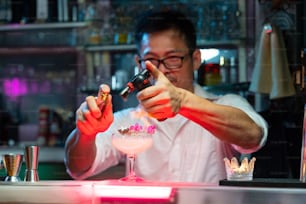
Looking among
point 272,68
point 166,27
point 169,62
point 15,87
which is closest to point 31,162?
point 169,62

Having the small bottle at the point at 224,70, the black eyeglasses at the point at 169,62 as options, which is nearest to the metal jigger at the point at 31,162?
the black eyeglasses at the point at 169,62

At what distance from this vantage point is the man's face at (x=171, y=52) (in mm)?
1748

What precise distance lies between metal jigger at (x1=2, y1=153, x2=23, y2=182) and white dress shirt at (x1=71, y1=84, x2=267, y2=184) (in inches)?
17.2

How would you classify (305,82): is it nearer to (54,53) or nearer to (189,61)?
(189,61)

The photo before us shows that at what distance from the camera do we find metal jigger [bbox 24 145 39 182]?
1.25 metres

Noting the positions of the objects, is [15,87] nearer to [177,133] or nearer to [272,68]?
[272,68]

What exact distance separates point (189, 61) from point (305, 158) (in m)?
0.76

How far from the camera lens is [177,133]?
185 cm

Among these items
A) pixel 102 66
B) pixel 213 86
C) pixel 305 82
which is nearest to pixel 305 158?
pixel 305 82

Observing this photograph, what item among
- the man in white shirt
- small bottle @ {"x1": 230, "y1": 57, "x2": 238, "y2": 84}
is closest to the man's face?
the man in white shirt

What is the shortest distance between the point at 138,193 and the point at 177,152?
30.4 inches

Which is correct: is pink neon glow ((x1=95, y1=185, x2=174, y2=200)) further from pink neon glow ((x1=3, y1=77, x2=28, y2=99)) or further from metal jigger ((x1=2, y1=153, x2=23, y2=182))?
pink neon glow ((x1=3, y1=77, x2=28, y2=99))

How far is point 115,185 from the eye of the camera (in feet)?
3.50

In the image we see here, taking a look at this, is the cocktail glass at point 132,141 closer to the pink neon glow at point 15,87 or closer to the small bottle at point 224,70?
the small bottle at point 224,70
